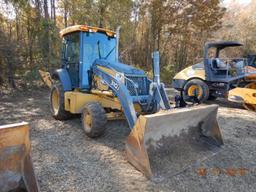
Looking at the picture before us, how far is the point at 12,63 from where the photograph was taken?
29.1ft

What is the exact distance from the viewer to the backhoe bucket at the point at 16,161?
2406 millimetres

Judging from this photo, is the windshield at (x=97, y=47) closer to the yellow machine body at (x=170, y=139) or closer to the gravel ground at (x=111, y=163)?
the yellow machine body at (x=170, y=139)

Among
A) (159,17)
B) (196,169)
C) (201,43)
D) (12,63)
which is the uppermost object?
(159,17)

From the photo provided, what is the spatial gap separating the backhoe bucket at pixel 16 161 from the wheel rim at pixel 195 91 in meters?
6.51

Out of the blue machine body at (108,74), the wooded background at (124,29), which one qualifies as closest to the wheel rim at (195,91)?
the blue machine body at (108,74)

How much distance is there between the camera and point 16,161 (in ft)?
8.25

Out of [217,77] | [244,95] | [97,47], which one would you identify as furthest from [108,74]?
[217,77]

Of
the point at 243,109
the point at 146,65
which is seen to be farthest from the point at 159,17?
the point at 243,109

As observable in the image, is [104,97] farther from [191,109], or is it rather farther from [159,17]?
[159,17]

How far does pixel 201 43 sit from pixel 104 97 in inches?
568

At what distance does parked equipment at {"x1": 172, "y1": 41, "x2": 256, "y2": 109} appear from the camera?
7852 millimetres

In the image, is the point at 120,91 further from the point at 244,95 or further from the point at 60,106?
the point at 244,95

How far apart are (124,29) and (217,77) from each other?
29.0ft

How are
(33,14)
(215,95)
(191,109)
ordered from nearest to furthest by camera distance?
1. (191,109)
2. (215,95)
3. (33,14)
